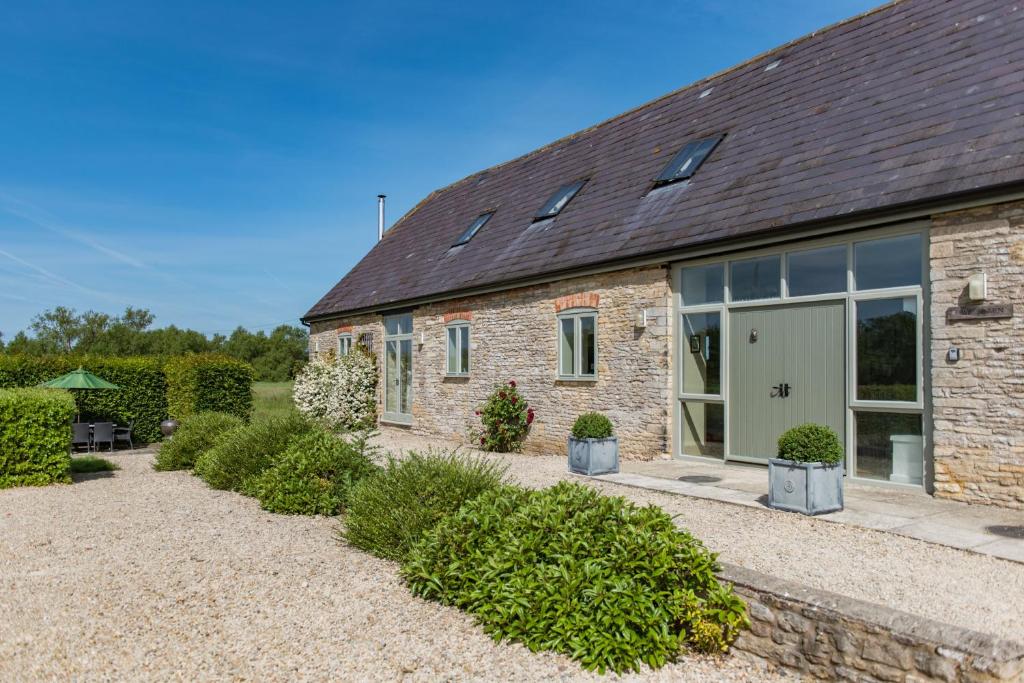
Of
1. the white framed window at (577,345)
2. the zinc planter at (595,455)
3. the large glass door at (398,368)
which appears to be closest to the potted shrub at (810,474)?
the zinc planter at (595,455)

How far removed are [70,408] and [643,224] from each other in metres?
8.45

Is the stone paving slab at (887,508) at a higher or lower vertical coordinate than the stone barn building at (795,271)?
lower

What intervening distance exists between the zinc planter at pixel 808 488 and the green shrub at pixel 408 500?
273cm

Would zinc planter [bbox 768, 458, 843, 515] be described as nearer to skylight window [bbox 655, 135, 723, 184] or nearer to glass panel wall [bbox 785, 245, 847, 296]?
glass panel wall [bbox 785, 245, 847, 296]

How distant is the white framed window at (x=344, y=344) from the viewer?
18766mm

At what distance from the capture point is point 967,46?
28.6 ft

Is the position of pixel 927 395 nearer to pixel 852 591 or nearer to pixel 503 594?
pixel 852 591

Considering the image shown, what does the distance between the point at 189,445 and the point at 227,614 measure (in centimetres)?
720

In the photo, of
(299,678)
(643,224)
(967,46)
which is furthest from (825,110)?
(299,678)

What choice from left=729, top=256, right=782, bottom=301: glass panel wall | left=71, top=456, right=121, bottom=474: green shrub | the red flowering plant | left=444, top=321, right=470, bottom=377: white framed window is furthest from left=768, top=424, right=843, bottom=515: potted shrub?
left=71, top=456, right=121, bottom=474: green shrub

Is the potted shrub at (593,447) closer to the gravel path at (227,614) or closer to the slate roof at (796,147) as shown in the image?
the slate roof at (796,147)

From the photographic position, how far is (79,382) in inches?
517

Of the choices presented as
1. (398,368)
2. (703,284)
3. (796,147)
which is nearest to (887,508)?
(703,284)

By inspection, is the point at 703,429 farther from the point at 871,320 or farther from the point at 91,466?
the point at 91,466
